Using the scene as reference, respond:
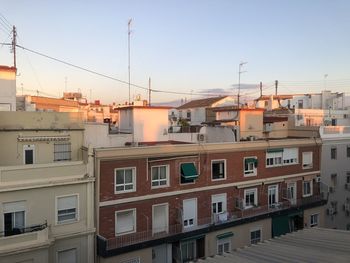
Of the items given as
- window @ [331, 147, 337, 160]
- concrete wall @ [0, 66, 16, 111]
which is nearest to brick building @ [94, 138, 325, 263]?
window @ [331, 147, 337, 160]

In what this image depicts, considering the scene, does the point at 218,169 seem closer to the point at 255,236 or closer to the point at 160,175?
the point at 160,175

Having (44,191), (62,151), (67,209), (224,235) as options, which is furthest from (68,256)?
(224,235)

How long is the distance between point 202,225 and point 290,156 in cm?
947

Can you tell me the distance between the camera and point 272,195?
2750 cm

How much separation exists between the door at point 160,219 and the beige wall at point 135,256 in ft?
4.22

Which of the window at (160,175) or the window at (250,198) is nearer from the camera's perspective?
the window at (160,175)

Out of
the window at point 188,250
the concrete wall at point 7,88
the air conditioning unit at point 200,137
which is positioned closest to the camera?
the concrete wall at point 7,88

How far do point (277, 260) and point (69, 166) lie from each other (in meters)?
13.1

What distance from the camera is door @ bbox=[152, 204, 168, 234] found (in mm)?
21922

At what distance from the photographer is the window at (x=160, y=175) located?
2197 cm

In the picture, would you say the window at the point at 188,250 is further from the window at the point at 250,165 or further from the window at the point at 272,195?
the window at the point at 272,195

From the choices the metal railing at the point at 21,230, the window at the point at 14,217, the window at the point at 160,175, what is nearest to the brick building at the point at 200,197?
the window at the point at 160,175

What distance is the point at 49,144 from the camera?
20.1 metres

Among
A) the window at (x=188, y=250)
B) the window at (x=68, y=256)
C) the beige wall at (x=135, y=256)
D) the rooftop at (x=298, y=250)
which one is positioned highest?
the rooftop at (x=298, y=250)
